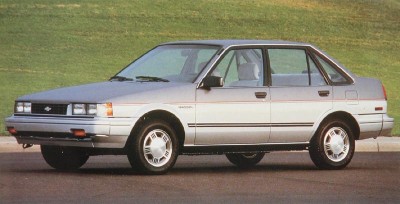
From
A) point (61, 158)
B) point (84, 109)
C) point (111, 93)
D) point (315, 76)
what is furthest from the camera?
point (315, 76)

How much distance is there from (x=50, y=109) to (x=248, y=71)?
8.68 ft

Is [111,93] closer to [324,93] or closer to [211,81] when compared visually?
[211,81]

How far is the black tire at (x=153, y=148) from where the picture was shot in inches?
636

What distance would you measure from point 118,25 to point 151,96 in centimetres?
4210

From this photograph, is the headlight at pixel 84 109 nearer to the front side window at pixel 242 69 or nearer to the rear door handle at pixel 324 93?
the front side window at pixel 242 69

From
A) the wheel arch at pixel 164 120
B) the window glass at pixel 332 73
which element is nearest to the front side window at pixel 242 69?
the wheel arch at pixel 164 120

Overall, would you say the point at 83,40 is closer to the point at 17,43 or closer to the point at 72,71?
the point at 17,43

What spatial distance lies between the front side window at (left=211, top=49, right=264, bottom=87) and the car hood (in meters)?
0.74

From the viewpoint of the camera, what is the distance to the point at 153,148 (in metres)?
16.3

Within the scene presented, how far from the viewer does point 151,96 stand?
53.4 ft

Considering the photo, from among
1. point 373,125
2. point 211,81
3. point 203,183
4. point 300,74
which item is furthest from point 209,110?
point 373,125

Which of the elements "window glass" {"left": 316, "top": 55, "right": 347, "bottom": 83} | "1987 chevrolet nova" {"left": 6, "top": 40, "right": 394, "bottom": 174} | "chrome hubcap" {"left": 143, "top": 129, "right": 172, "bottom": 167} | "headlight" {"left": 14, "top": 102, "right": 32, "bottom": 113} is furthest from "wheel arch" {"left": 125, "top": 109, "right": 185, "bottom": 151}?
"window glass" {"left": 316, "top": 55, "right": 347, "bottom": 83}

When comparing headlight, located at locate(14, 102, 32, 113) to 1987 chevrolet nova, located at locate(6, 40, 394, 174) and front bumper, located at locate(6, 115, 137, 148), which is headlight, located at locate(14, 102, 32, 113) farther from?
front bumper, located at locate(6, 115, 137, 148)

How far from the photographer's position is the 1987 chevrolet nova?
52.9 ft
